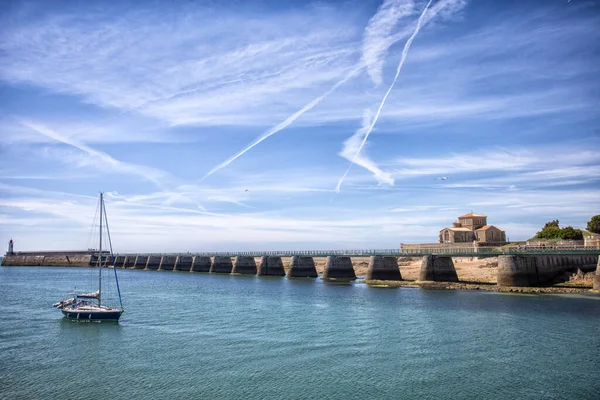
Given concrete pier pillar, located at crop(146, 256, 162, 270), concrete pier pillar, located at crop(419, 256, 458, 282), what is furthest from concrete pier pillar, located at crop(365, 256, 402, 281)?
concrete pier pillar, located at crop(146, 256, 162, 270)

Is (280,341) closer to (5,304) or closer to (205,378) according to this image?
(205,378)

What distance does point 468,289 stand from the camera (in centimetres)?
7162

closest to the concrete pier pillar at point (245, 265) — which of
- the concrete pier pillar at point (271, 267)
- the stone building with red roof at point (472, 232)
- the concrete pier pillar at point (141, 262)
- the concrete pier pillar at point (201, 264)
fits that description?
the concrete pier pillar at point (271, 267)

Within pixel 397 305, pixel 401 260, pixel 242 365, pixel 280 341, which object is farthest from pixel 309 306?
pixel 401 260

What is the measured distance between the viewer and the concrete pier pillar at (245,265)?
13238 centimetres

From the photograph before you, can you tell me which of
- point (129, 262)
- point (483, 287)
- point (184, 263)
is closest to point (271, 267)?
point (184, 263)

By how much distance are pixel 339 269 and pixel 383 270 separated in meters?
15.2

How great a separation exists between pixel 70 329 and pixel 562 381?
41986mm

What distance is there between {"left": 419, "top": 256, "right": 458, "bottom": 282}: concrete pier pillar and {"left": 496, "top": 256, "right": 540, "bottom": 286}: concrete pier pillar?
10.1 m

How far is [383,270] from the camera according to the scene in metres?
88.3

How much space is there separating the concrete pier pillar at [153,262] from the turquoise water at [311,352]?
393 ft

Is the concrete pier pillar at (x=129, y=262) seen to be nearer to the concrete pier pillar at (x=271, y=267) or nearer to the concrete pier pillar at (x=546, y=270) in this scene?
the concrete pier pillar at (x=271, y=267)

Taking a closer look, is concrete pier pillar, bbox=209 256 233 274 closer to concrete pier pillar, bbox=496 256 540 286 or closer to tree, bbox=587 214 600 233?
concrete pier pillar, bbox=496 256 540 286

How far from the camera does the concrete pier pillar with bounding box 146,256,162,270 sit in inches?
6796
